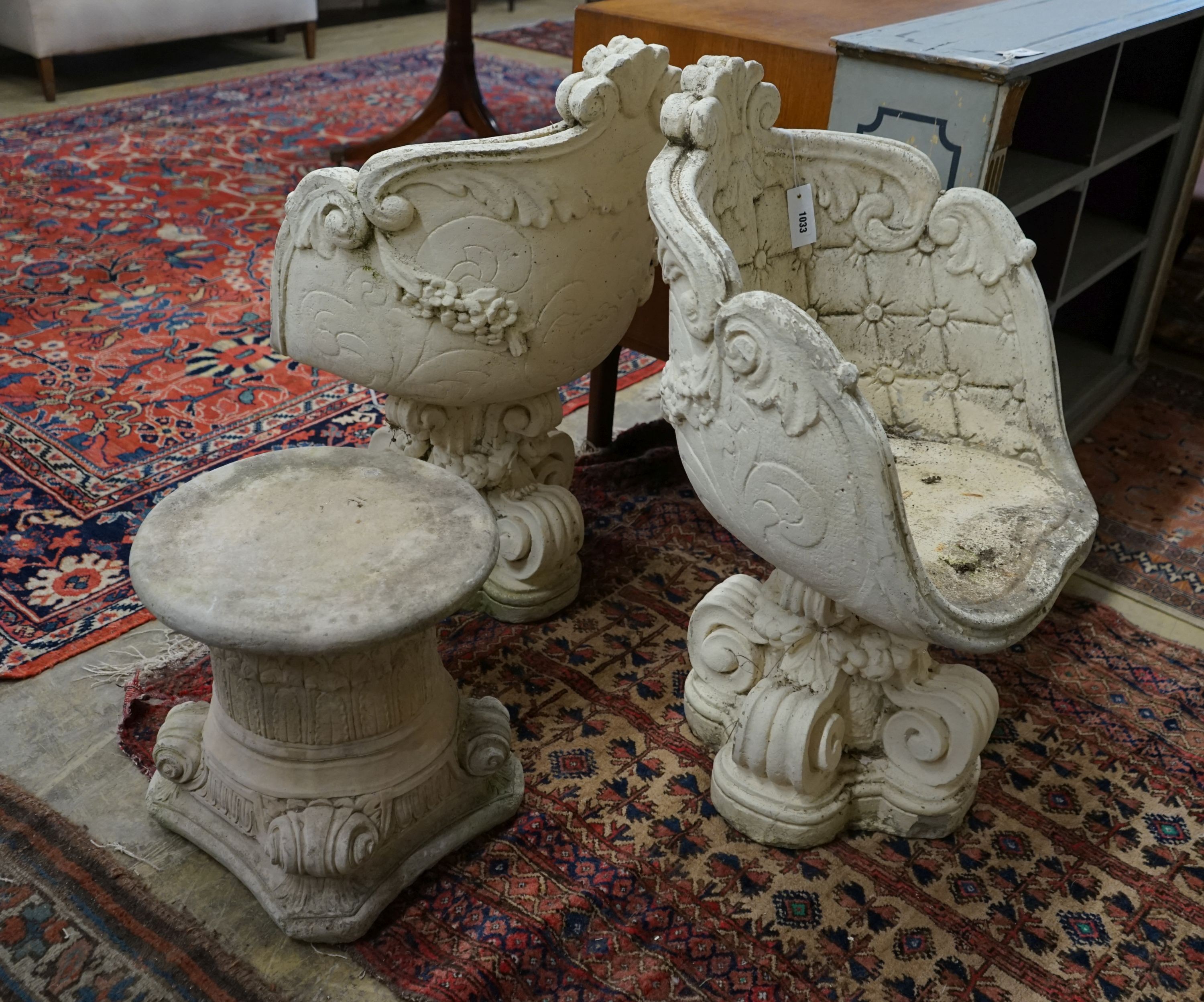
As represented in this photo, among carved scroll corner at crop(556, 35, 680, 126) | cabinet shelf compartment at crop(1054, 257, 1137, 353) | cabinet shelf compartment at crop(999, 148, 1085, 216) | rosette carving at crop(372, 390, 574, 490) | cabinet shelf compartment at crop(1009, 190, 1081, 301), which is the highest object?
carved scroll corner at crop(556, 35, 680, 126)

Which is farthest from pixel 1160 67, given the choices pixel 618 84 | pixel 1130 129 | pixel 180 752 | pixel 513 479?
pixel 180 752

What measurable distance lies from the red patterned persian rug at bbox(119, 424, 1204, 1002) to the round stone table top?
0.50 meters

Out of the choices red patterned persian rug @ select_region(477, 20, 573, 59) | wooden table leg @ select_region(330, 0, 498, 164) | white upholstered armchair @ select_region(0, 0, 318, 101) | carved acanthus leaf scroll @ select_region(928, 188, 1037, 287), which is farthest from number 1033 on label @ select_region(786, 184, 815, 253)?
red patterned persian rug @ select_region(477, 20, 573, 59)

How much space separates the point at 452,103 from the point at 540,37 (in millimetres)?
2589

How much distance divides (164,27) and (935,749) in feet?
16.7

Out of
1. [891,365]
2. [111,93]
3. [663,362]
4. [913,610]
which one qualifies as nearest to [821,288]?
[891,365]

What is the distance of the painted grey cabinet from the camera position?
6.62 ft

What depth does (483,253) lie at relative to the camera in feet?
6.23

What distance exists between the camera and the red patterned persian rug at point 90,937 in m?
1.54

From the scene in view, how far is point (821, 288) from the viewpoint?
2.01 metres

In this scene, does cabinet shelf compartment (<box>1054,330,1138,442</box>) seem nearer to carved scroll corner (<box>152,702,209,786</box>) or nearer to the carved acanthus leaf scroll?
the carved acanthus leaf scroll

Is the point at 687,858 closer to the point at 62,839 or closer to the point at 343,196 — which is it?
the point at 62,839

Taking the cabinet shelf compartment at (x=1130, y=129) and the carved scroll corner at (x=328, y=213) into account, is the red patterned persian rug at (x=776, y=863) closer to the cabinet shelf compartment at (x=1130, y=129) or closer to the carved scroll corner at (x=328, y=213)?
the carved scroll corner at (x=328, y=213)

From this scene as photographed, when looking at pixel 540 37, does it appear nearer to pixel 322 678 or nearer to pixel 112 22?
pixel 112 22
